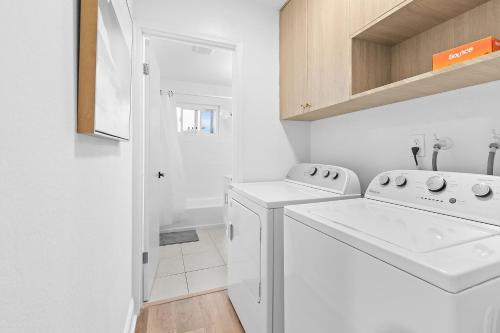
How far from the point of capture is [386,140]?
1517 millimetres

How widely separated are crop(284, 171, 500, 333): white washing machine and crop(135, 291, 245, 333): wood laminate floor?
33.1 inches

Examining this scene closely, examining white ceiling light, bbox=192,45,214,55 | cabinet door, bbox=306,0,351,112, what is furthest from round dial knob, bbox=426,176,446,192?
white ceiling light, bbox=192,45,214,55

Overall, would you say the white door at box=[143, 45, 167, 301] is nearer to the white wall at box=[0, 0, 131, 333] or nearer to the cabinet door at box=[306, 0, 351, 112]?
the white wall at box=[0, 0, 131, 333]

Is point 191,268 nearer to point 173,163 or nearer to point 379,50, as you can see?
point 173,163

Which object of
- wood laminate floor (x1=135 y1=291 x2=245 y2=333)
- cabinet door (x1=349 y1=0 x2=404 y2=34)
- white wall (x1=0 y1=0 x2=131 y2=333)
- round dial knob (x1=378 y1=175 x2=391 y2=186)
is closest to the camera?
white wall (x1=0 y1=0 x2=131 y2=333)

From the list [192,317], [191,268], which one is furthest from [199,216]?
[192,317]

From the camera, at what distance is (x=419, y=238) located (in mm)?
715

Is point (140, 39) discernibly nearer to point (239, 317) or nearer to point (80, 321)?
point (80, 321)

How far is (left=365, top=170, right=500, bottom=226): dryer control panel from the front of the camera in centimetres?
87

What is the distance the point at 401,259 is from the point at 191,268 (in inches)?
90.1

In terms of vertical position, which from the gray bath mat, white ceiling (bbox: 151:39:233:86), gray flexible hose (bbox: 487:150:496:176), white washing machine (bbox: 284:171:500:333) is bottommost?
the gray bath mat

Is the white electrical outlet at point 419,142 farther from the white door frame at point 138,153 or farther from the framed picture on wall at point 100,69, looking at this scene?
the white door frame at point 138,153

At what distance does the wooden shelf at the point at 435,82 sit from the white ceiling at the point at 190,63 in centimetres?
181

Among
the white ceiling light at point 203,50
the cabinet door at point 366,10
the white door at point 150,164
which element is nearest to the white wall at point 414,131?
the cabinet door at point 366,10
